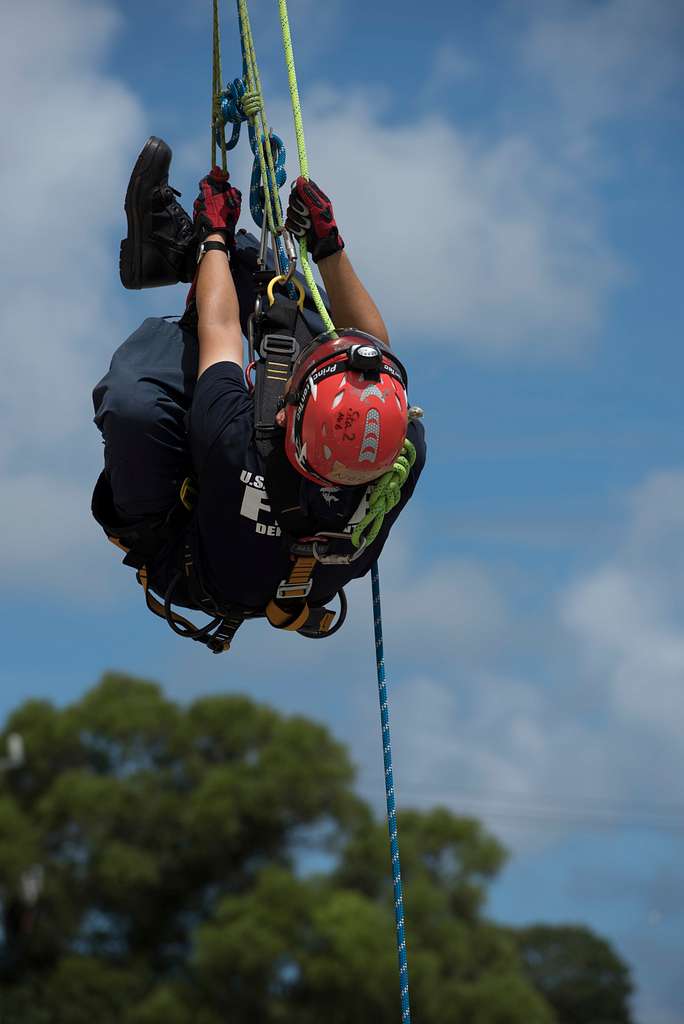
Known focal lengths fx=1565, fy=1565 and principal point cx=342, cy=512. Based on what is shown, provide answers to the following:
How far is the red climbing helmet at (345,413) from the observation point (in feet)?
11.1

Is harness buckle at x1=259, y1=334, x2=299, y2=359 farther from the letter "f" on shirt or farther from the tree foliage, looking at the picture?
the tree foliage

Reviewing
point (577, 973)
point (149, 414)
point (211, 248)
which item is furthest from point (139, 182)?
point (577, 973)

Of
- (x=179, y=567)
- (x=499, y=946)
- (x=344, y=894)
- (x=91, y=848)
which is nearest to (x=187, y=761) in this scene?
(x=91, y=848)

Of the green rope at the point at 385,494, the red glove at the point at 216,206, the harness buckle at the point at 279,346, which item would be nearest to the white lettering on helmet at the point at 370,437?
the green rope at the point at 385,494

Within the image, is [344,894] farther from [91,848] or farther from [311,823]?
[91,848]

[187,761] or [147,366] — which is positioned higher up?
[187,761]

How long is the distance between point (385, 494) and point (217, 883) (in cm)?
2421

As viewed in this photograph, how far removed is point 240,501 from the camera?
3.69 metres

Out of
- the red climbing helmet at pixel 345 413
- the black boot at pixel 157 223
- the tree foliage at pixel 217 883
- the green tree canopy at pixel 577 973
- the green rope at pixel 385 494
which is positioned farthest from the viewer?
the green tree canopy at pixel 577 973

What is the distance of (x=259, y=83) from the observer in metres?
4.06

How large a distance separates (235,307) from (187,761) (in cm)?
2366

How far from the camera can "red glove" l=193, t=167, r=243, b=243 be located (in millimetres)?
4137

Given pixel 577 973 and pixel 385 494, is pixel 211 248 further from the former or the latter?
pixel 577 973

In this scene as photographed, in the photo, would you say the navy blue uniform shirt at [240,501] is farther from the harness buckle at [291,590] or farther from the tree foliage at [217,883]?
the tree foliage at [217,883]
